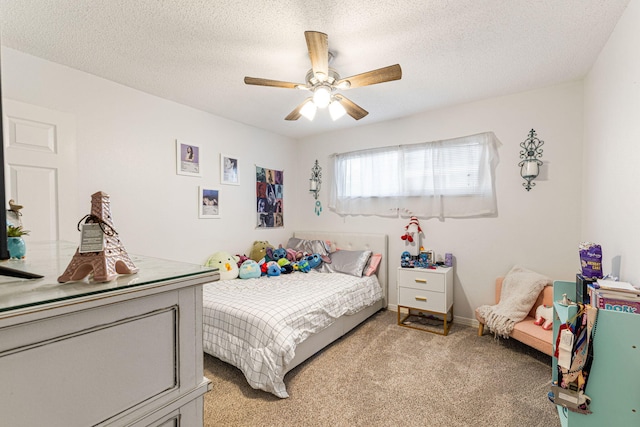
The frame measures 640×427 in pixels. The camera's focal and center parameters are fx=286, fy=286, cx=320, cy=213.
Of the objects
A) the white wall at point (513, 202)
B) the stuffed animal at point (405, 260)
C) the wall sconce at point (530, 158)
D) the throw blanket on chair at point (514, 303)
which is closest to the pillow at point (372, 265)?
the white wall at point (513, 202)

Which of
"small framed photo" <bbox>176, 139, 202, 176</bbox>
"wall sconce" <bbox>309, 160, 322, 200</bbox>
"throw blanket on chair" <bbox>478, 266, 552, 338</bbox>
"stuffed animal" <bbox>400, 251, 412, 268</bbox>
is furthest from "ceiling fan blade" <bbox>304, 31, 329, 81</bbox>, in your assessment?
"throw blanket on chair" <bbox>478, 266, 552, 338</bbox>

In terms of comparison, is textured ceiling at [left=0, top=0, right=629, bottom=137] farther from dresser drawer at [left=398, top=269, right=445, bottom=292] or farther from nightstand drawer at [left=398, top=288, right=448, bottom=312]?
nightstand drawer at [left=398, top=288, right=448, bottom=312]

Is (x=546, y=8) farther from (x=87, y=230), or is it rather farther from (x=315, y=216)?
(x=315, y=216)

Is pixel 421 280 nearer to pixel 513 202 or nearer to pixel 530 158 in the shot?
pixel 513 202

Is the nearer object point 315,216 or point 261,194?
point 261,194

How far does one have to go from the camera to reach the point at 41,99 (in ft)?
7.02

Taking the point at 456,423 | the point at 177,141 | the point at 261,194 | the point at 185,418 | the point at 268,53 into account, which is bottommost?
the point at 456,423

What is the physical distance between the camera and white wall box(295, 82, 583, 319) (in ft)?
8.57

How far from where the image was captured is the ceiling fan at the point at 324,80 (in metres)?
1.67

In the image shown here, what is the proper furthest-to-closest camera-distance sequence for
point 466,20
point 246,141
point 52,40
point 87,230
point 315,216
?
point 315,216 < point 246,141 < point 52,40 < point 466,20 < point 87,230

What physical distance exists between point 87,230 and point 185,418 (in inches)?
21.8

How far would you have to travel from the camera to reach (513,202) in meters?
2.87

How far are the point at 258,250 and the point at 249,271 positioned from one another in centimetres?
55

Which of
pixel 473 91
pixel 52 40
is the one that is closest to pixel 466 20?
pixel 473 91
